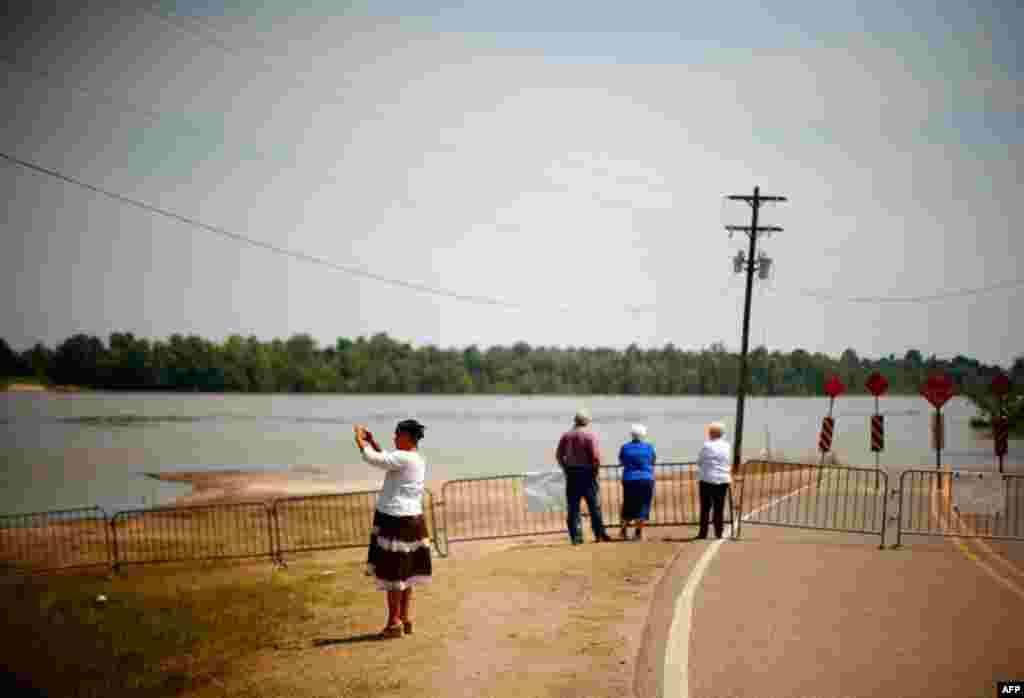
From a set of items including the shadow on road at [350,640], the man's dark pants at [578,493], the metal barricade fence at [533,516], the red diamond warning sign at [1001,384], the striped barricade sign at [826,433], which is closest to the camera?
the shadow on road at [350,640]

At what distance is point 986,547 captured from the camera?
43.7ft

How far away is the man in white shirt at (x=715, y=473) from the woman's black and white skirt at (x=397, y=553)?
6702mm

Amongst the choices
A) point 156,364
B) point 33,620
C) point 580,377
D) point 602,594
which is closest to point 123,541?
point 33,620

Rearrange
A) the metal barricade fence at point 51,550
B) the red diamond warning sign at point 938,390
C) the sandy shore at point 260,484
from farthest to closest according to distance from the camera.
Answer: the sandy shore at point 260,484 → the red diamond warning sign at point 938,390 → the metal barricade fence at point 51,550

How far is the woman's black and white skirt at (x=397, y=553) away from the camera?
296 inches

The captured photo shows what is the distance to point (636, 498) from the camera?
14047mm

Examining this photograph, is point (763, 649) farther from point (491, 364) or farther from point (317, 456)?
point (491, 364)

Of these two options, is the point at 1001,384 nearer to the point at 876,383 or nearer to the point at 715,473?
the point at 876,383

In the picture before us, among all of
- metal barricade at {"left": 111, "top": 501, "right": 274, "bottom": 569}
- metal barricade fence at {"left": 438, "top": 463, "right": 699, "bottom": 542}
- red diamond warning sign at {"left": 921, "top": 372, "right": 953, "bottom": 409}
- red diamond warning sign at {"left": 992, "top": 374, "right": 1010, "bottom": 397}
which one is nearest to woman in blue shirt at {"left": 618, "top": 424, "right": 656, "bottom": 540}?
metal barricade fence at {"left": 438, "top": 463, "right": 699, "bottom": 542}

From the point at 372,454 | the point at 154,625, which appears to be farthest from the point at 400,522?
the point at 154,625

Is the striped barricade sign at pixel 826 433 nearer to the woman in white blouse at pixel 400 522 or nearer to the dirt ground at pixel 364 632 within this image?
the dirt ground at pixel 364 632

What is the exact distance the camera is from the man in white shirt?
44.1ft

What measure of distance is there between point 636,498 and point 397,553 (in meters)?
7.22

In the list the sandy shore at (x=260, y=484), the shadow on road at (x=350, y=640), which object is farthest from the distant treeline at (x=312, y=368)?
the shadow on road at (x=350, y=640)
